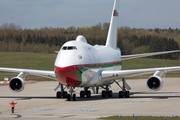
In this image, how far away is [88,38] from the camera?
107375 millimetres

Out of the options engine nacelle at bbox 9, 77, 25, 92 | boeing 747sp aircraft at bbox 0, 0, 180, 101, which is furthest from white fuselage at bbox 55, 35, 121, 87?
Answer: engine nacelle at bbox 9, 77, 25, 92

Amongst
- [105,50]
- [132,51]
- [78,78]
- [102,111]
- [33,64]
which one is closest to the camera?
[102,111]

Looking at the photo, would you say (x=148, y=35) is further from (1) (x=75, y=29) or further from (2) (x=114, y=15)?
(2) (x=114, y=15)

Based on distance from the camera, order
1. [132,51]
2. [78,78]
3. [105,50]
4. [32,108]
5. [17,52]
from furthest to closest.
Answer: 1. [17,52]
2. [132,51]
3. [105,50]
4. [78,78]
5. [32,108]

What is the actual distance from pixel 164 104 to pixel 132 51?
67543mm

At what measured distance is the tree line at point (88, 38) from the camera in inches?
3923

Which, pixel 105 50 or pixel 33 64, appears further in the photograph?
pixel 33 64

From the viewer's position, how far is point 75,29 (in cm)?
11656

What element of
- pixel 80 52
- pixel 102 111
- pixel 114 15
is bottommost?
pixel 102 111

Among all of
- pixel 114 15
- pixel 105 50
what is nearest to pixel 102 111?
pixel 105 50

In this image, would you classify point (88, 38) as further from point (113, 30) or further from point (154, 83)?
point (154, 83)

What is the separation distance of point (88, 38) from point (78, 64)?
2847 inches

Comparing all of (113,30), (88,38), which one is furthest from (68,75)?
(88,38)

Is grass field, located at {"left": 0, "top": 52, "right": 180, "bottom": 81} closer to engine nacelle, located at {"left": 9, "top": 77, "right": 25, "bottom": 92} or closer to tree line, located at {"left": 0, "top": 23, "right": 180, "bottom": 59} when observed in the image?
tree line, located at {"left": 0, "top": 23, "right": 180, "bottom": 59}
